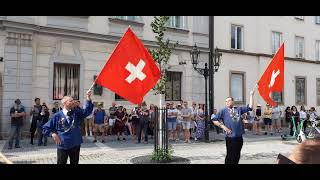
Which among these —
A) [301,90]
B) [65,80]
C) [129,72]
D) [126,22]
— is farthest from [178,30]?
[129,72]

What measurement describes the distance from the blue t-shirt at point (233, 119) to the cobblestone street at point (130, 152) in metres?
2.95

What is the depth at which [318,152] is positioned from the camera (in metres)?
2.34

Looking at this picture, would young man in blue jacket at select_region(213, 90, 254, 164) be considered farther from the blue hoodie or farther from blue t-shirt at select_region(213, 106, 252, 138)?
the blue hoodie

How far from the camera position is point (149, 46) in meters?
20.0

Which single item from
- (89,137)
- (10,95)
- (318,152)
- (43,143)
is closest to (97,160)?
(43,143)

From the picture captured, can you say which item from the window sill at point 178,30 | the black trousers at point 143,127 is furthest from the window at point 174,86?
the black trousers at point 143,127

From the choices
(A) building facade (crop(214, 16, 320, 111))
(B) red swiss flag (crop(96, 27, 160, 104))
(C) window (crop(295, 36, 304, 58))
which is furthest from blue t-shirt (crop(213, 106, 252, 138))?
(C) window (crop(295, 36, 304, 58))

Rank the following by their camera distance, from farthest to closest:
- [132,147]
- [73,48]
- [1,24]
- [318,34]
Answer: [318,34] < [73,48] < [1,24] < [132,147]

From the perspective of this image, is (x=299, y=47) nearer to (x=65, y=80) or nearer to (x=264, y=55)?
(x=264, y=55)

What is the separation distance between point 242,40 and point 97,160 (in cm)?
1618

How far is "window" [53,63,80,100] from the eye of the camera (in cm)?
1734

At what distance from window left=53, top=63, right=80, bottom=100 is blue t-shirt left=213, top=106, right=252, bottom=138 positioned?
36.1 feet

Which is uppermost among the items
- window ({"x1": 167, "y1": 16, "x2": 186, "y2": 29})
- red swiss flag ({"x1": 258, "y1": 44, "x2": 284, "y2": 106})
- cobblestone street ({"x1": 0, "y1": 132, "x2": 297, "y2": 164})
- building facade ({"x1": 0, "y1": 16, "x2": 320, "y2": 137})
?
window ({"x1": 167, "y1": 16, "x2": 186, "y2": 29})

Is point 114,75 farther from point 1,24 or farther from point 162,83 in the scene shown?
point 1,24
